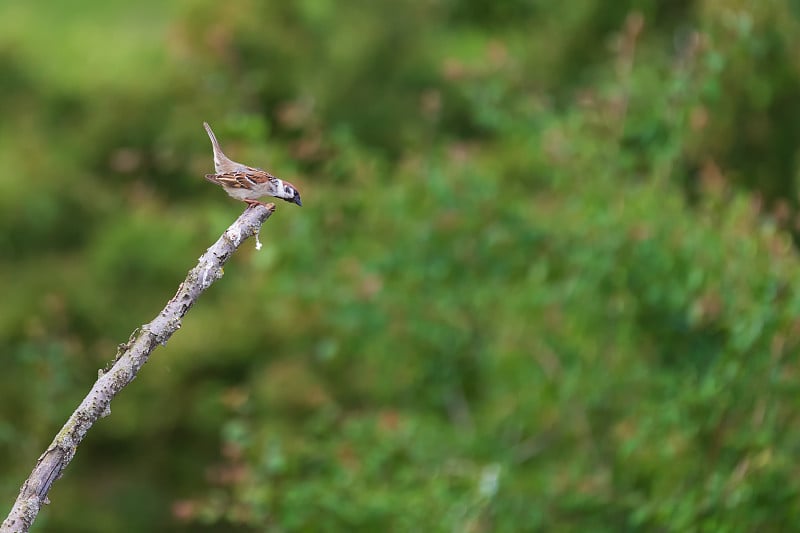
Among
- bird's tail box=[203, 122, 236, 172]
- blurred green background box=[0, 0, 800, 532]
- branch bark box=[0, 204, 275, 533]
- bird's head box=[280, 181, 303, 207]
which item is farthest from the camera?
blurred green background box=[0, 0, 800, 532]

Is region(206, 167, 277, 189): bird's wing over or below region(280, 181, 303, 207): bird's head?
over

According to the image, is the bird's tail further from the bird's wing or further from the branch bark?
the branch bark

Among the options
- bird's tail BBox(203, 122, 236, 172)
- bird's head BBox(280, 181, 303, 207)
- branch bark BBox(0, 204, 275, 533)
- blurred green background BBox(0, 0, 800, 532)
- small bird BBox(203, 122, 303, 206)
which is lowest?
branch bark BBox(0, 204, 275, 533)

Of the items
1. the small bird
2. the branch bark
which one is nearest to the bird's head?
the small bird

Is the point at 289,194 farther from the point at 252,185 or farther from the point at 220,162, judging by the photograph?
the point at 220,162

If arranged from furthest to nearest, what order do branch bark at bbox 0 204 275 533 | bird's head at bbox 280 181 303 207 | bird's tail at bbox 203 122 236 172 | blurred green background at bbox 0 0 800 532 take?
blurred green background at bbox 0 0 800 532 → bird's tail at bbox 203 122 236 172 → bird's head at bbox 280 181 303 207 → branch bark at bbox 0 204 275 533

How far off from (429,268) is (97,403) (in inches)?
152

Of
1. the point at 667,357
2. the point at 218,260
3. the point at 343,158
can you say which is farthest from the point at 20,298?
the point at 218,260

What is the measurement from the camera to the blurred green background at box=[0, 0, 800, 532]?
17.5ft

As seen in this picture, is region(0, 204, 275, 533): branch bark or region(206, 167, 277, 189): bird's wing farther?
region(206, 167, 277, 189): bird's wing

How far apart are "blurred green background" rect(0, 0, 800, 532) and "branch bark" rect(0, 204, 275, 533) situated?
0.68 meters

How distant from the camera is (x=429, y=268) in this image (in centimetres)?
611

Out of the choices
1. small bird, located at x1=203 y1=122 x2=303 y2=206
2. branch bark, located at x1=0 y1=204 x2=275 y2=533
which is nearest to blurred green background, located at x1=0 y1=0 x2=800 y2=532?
small bird, located at x1=203 y1=122 x2=303 y2=206

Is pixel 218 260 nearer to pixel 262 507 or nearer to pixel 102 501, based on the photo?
pixel 262 507
